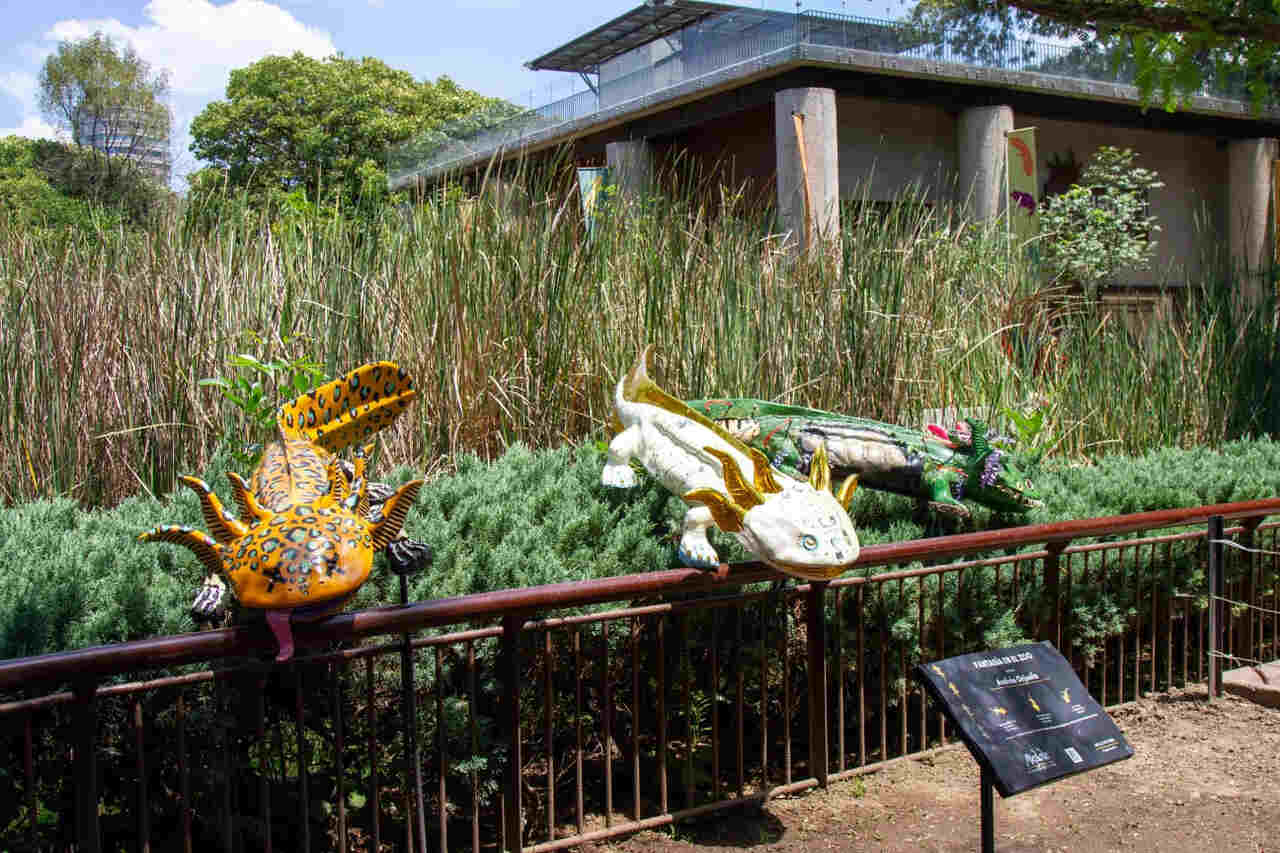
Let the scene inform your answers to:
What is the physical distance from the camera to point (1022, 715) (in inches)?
101

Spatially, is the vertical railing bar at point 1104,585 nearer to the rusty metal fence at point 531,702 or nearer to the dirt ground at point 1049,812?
the rusty metal fence at point 531,702

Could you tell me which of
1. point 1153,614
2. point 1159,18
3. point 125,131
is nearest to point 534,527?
point 1153,614

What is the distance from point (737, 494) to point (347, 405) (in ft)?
3.63

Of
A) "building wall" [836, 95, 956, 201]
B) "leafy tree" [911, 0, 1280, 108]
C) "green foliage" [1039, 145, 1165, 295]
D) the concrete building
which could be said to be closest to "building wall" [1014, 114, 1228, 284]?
the concrete building

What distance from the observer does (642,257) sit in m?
4.97

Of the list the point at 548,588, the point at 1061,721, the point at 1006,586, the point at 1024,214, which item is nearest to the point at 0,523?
the point at 548,588

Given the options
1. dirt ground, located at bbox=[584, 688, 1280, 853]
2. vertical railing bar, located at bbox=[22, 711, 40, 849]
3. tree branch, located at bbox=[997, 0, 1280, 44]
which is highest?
tree branch, located at bbox=[997, 0, 1280, 44]

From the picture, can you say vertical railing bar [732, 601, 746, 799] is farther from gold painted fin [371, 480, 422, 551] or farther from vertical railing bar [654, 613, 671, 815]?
gold painted fin [371, 480, 422, 551]

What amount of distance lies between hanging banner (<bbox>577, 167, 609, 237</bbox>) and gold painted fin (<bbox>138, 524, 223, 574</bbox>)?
3035mm

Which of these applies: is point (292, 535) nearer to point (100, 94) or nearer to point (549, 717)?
point (549, 717)

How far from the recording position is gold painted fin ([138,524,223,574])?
2156 mm

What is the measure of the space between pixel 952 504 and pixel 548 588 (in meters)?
1.82

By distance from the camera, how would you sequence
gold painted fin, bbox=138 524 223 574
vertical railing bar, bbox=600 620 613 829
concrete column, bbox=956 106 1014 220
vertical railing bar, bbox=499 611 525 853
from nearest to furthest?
1. gold painted fin, bbox=138 524 223 574
2. vertical railing bar, bbox=499 611 525 853
3. vertical railing bar, bbox=600 620 613 829
4. concrete column, bbox=956 106 1014 220

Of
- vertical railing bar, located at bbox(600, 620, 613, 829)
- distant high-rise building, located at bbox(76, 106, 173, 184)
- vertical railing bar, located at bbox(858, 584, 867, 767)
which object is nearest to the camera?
vertical railing bar, located at bbox(600, 620, 613, 829)
